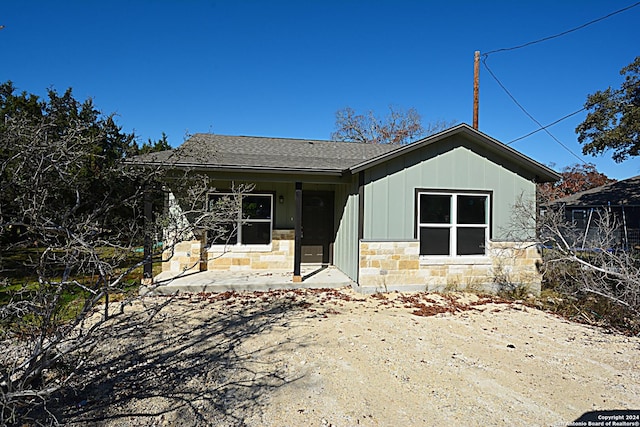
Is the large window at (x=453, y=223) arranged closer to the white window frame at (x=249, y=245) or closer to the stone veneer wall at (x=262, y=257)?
the stone veneer wall at (x=262, y=257)

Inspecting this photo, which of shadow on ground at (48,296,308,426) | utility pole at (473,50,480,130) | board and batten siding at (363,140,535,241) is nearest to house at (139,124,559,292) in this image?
board and batten siding at (363,140,535,241)

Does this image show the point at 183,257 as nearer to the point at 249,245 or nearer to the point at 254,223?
the point at 249,245

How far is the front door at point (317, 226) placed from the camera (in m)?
10.1

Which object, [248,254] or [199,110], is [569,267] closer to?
[248,254]

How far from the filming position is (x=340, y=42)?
1283 cm

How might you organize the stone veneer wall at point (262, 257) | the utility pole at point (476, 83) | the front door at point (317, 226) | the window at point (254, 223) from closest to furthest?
1. the stone veneer wall at point (262, 257)
2. the window at point (254, 223)
3. the front door at point (317, 226)
4. the utility pole at point (476, 83)

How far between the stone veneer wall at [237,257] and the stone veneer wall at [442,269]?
2627 millimetres

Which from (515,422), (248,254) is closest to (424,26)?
(248,254)

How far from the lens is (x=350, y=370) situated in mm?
3811

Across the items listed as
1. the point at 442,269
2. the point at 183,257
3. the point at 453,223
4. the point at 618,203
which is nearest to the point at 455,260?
the point at 442,269

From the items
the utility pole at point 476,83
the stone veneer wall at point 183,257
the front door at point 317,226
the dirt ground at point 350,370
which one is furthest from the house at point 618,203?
the stone veneer wall at point 183,257

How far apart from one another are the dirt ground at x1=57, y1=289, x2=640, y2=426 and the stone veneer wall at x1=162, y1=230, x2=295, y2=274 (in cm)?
283

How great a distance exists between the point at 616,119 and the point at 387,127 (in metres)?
16.1

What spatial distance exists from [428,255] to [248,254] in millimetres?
4508
